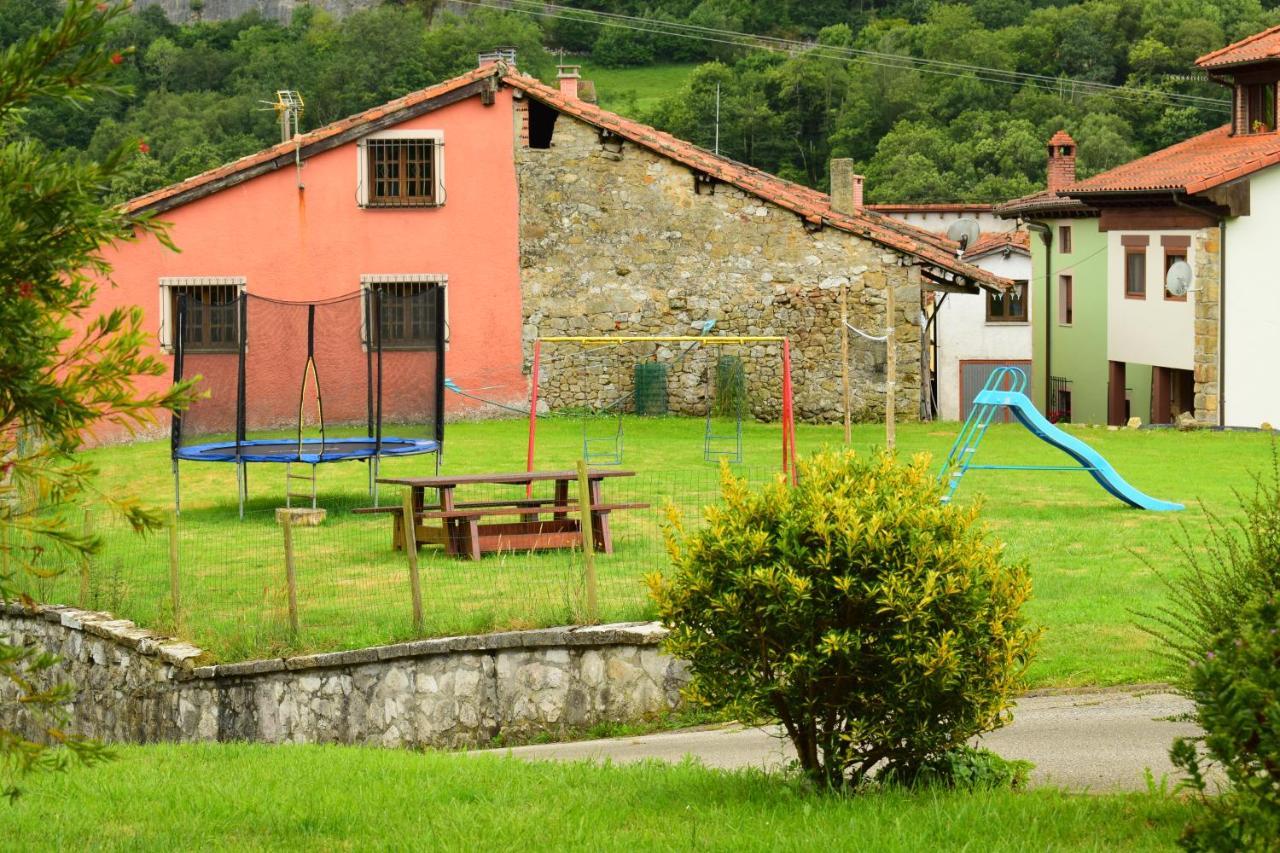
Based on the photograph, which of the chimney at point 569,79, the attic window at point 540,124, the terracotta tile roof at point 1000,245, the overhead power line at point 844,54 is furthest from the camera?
the overhead power line at point 844,54

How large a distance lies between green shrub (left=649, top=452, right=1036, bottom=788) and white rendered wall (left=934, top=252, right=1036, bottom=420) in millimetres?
46434

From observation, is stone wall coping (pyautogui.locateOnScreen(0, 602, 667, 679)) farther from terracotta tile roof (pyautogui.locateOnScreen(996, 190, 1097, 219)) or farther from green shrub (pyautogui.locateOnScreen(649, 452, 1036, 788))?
terracotta tile roof (pyautogui.locateOnScreen(996, 190, 1097, 219))

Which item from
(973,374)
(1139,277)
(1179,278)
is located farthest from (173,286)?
(973,374)

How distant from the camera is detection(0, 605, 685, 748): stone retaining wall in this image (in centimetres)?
1127

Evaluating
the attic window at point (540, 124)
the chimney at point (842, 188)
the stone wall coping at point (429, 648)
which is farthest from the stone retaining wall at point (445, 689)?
the chimney at point (842, 188)

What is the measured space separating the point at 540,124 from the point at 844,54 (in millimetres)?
60632

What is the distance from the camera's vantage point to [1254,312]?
30844 millimetres

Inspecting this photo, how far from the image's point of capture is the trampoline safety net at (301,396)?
688 inches

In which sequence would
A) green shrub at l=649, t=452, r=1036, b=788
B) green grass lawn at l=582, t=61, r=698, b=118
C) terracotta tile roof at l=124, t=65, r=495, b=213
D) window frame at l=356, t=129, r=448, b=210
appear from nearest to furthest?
1. green shrub at l=649, t=452, r=1036, b=788
2. terracotta tile roof at l=124, t=65, r=495, b=213
3. window frame at l=356, t=129, r=448, b=210
4. green grass lawn at l=582, t=61, r=698, b=118

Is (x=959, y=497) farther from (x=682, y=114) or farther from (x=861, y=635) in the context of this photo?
(x=682, y=114)

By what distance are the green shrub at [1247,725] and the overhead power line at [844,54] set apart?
6453 centimetres

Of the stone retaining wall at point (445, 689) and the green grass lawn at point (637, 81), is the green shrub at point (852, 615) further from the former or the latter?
the green grass lawn at point (637, 81)

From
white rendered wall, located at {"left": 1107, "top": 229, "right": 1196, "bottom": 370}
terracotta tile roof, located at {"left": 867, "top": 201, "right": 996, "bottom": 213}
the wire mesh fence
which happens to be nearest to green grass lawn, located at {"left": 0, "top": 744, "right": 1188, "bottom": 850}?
the wire mesh fence

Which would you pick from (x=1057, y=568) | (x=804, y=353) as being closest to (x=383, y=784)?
(x=1057, y=568)
